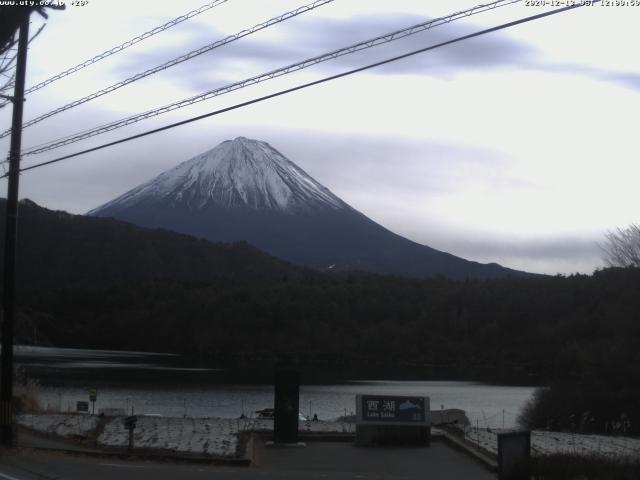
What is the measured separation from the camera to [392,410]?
18656 millimetres

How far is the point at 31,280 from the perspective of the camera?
156m

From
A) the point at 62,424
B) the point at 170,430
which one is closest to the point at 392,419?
the point at 170,430

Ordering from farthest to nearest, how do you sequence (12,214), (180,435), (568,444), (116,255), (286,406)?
(116,255) → (180,435) → (568,444) → (12,214) → (286,406)

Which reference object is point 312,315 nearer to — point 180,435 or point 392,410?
point 180,435

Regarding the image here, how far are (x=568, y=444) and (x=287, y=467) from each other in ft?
→ 21.7

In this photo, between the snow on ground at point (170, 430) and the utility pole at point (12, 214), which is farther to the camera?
the utility pole at point (12, 214)

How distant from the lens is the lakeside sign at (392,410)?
60.8ft

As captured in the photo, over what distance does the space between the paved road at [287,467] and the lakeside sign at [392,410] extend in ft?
1.90

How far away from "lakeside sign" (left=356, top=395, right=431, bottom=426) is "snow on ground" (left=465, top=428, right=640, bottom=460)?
1.42 metres

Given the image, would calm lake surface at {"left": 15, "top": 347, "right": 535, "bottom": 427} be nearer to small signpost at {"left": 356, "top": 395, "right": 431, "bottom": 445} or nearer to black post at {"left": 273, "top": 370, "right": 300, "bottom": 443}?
small signpost at {"left": 356, "top": 395, "right": 431, "bottom": 445}

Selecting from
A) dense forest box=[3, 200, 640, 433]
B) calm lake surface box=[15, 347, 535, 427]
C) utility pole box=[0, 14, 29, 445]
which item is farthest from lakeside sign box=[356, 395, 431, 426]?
dense forest box=[3, 200, 640, 433]

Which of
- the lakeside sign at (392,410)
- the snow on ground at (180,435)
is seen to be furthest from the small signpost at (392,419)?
the snow on ground at (180,435)

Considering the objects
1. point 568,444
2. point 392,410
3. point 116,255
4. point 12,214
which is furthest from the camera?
point 116,255

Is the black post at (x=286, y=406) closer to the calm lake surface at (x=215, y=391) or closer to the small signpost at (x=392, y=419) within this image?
the small signpost at (x=392, y=419)
